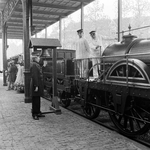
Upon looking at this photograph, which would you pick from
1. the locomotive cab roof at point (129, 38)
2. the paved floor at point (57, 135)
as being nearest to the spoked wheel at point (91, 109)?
the paved floor at point (57, 135)

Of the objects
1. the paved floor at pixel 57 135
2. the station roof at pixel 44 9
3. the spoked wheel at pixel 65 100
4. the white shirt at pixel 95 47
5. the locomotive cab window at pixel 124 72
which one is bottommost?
the paved floor at pixel 57 135

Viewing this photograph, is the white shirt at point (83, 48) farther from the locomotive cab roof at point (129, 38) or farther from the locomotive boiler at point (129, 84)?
the locomotive cab roof at point (129, 38)

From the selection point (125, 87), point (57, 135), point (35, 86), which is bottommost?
point (57, 135)

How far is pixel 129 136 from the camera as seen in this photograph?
437 cm

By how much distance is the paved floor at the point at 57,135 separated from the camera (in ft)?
12.5

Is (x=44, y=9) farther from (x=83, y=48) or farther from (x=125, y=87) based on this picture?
(x=125, y=87)

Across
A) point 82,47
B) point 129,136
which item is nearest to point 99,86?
point 129,136

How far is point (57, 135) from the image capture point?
443 cm

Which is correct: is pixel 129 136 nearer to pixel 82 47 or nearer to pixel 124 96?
pixel 124 96

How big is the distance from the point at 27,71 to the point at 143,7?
5.62 m

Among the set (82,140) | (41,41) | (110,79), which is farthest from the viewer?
(41,41)

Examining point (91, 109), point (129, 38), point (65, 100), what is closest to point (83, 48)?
point (65, 100)

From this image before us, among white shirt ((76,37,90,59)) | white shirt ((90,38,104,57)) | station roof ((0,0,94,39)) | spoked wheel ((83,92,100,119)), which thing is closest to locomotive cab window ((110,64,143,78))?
spoked wheel ((83,92,100,119))

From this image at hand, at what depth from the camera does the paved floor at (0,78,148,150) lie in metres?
3.81
